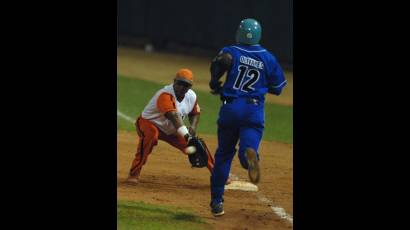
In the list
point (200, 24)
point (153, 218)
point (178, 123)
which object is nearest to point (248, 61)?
point (178, 123)

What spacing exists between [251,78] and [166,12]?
14805 mm

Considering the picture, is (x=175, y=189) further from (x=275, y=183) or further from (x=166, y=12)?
(x=166, y=12)

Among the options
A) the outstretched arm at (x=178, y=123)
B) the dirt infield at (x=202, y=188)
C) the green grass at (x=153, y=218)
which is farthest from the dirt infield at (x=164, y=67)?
the green grass at (x=153, y=218)

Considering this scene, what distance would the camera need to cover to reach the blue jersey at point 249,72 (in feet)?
28.8

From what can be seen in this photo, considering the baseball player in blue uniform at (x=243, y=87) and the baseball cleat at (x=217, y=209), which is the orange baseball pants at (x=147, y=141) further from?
the baseball player in blue uniform at (x=243, y=87)

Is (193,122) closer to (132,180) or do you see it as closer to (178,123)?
(178,123)

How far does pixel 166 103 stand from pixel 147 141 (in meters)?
0.63

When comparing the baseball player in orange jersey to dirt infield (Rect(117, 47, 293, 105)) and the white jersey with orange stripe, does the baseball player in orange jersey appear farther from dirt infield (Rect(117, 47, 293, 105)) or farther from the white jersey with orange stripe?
dirt infield (Rect(117, 47, 293, 105))

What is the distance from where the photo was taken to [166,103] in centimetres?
985

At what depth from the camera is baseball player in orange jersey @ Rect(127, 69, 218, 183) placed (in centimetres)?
985

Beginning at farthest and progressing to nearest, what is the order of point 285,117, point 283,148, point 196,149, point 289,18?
point 289,18 < point 285,117 < point 283,148 < point 196,149

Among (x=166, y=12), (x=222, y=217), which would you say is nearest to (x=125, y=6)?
(x=166, y=12)

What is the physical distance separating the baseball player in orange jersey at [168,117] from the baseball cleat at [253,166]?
1.30m
